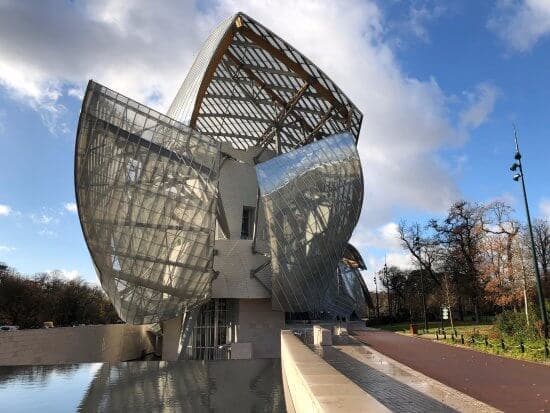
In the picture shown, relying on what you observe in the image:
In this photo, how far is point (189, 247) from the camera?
2559 centimetres

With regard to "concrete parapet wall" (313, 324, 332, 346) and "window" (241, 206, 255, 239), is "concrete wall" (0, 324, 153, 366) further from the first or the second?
"concrete parapet wall" (313, 324, 332, 346)

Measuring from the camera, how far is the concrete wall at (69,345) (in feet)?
76.6

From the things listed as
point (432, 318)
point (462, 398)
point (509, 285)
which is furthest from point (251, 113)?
point (432, 318)

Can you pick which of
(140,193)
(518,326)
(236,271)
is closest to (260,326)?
(236,271)

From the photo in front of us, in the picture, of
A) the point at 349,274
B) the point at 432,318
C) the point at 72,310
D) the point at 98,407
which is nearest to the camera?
the point at 98,407

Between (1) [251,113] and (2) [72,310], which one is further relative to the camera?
(2) [72,310]

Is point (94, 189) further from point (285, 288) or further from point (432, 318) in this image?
point (432, 318)

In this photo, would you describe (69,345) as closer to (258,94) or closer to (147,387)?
(147,387)

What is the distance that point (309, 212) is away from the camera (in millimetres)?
30562

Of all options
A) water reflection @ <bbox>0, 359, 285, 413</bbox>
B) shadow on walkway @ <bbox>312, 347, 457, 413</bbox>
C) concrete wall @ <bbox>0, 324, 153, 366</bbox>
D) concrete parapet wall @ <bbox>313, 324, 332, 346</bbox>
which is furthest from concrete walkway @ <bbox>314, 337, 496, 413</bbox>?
concrete wall @ <bbox>0, 324, 153, 366</bbox>

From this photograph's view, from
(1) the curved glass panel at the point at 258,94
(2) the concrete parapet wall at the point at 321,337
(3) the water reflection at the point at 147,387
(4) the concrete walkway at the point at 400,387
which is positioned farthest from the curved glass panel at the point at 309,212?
(3) the water reflection at the point at 147,387

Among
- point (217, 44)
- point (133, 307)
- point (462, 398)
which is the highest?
point (217, 44)

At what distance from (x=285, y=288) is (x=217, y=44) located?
17111 mm

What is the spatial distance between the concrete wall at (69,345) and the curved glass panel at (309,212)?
1290 centimetres
